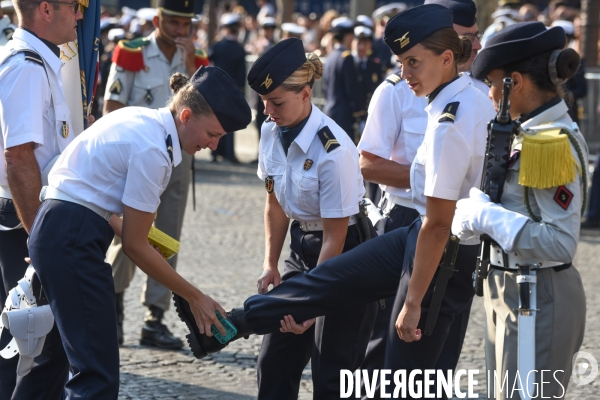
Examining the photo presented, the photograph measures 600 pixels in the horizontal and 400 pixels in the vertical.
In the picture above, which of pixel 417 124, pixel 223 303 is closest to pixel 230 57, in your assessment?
pixel 223 303

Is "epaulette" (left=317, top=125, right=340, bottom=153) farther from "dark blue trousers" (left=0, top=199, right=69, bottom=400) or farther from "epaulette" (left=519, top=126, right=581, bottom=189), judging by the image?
"dark blue trousers" (left=0, top=199, right=69, bottom=400)

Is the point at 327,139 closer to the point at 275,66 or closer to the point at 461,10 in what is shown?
the point at 275,66

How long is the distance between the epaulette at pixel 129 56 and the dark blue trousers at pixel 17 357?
83.8 inches

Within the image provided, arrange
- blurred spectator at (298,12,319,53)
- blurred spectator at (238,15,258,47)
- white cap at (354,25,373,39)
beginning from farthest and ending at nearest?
1. blurred spectator at (238,15,258,47)
2. blurred spectator at (298,12,319,53)
3. white cap at (354,25,373,39)

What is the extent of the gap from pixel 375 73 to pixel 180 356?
720cm

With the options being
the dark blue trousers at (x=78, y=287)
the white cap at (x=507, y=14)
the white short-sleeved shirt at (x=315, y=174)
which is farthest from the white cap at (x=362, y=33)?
the dark blue trousers at (x=78, y=287)

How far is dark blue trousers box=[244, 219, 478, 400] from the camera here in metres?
3.72

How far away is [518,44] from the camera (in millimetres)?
3314

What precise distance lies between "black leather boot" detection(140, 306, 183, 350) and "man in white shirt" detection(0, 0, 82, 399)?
1662 millimetres

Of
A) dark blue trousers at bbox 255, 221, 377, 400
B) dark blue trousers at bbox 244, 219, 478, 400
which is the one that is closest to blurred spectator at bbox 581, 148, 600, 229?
dark blue trousers at bbox 255, 221, 377, 400

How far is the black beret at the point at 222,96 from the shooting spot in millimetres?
3578

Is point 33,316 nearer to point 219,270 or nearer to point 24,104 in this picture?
point 24,104

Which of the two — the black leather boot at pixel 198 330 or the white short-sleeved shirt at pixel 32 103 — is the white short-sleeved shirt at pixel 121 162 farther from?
the black leather boot at pixel 198 330

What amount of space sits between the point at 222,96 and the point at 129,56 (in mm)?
2762
